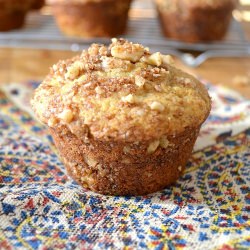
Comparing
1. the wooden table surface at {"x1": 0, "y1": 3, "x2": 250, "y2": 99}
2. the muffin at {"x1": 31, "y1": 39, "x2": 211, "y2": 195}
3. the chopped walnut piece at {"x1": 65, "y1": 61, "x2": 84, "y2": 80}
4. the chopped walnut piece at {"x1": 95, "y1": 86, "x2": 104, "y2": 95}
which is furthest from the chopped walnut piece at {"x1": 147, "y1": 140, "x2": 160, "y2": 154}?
the wooden table surface at {"x1": 0, "y1": 3, "x2": 250, "y2": 99}

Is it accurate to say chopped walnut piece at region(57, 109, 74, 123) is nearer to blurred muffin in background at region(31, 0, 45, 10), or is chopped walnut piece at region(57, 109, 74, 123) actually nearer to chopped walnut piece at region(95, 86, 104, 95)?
chopped walnut piece at region(95, 86, 104, 95)

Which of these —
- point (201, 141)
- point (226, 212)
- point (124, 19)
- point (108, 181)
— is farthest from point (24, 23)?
point (226, 212)

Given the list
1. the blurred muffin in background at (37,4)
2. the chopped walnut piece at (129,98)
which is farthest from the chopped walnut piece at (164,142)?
the blurred muffin in background at (37,4)

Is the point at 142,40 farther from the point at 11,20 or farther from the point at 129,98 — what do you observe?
the point at 129,98

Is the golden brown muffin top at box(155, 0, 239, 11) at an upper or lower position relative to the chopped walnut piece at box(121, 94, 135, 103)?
lower

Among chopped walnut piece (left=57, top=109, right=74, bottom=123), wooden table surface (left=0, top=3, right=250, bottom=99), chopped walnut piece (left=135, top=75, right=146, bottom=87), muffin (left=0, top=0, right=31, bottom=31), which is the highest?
chopped walnut piece (left=135, top=75, right=146, bottom=87)

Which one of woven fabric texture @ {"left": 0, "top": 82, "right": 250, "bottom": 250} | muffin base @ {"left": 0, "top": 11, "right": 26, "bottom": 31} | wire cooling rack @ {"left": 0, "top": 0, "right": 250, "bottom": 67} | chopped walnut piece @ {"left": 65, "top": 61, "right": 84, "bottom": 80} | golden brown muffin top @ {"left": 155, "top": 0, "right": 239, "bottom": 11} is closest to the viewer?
woven fabric texture @ {"left": 0, "top": 82, "right": 250, "bottom": 250}

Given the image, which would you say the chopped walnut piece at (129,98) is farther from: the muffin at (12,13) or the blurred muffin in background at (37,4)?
the blurred muffin in background at (37,4)

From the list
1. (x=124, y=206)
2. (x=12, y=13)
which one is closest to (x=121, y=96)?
(x=124, y=206)
